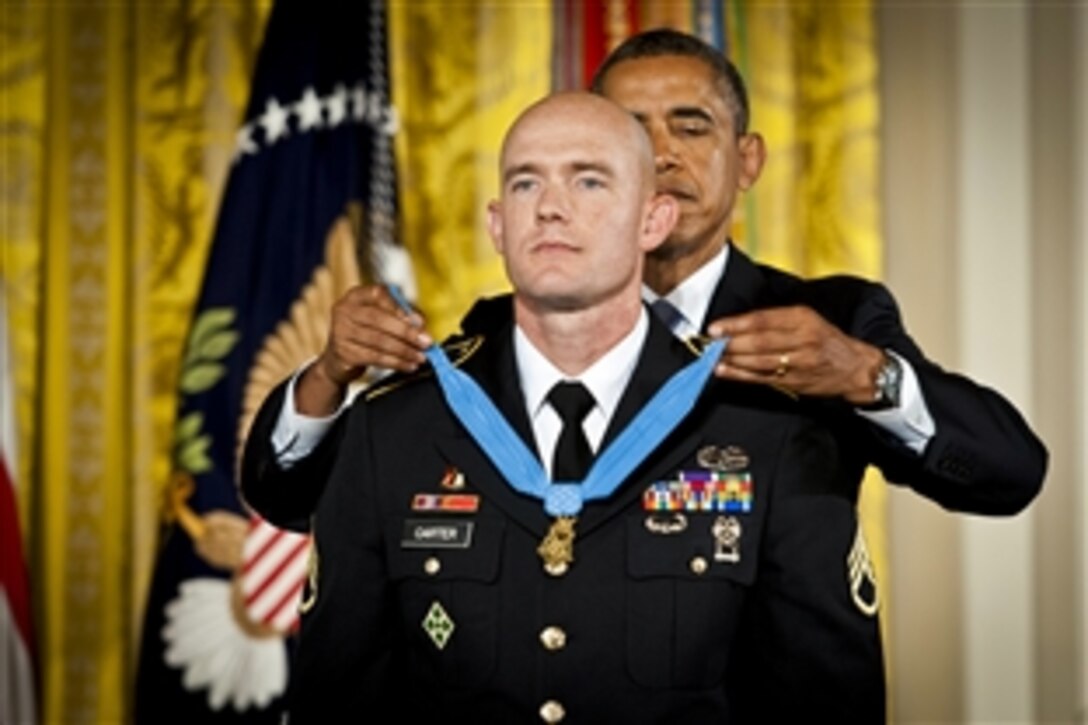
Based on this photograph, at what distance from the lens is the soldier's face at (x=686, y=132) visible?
195 centimetres

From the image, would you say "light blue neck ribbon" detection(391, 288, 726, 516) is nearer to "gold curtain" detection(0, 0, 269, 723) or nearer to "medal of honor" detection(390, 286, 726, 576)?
"medal of honor" detection(390, 286, 726, 576)

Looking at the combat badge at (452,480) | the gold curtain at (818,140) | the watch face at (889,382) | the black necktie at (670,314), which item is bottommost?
the combat badge at (452,480)

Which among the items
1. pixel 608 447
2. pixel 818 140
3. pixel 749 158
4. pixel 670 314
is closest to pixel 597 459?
pixel 608 447

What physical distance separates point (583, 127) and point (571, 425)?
269mm

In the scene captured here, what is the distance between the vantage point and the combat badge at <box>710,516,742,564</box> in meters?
1.65

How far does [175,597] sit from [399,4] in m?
1.13

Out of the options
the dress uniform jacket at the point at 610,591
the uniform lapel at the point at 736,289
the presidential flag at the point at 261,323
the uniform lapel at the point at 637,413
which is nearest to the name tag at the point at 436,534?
the dress uniform jacket at the point at 610,591

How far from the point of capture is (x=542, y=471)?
1.68 m

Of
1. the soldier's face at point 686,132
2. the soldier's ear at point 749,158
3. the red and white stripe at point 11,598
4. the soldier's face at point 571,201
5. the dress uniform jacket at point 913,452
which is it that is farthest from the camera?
the red and white stripe at point 11,598

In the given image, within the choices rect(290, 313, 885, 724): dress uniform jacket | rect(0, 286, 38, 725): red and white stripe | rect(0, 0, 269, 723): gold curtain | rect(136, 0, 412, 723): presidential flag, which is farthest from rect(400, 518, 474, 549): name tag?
rect(0, 0, 269, 723): gold curtain

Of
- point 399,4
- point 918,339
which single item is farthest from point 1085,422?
point 399,4

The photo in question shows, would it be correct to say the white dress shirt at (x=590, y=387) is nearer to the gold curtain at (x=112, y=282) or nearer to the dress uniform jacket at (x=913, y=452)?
the dress uniform jacket at (x=913, y=452)

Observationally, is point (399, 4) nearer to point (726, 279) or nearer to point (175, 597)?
point (175, 597)

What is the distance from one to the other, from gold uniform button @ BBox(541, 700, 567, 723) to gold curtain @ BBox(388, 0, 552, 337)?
5.87 ft
